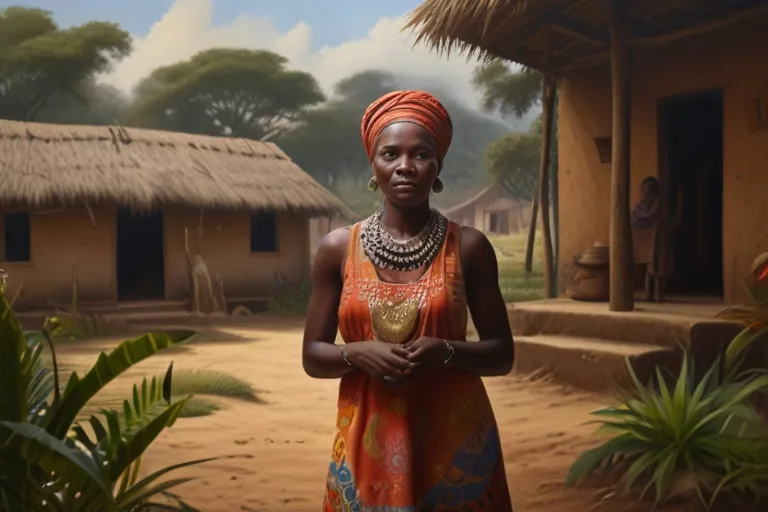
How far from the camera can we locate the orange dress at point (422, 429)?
1533mm

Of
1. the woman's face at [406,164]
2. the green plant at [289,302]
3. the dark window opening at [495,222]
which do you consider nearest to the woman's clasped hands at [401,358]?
the woman's face at [406,164]

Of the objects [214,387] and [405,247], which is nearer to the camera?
[405,247]

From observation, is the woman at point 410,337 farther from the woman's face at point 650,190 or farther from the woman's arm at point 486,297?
the woman's face at point 650,190

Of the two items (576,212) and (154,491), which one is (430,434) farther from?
(576,212)

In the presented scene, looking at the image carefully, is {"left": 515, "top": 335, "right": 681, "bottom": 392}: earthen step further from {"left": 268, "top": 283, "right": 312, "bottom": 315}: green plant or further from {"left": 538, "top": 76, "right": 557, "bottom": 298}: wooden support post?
{"left": 268, "top": 283, "right": 312, "bottom": 315}: green plant

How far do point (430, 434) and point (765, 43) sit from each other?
5738 mm

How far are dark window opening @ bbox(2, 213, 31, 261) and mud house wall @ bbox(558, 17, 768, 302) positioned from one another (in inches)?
305

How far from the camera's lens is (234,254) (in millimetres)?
12086

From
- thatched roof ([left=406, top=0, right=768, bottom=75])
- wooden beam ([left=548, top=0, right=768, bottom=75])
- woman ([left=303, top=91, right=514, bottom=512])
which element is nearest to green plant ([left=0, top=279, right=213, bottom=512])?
woman ([left=303, top=91, right=514, bottom=512])

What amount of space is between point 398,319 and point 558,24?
5669 mm

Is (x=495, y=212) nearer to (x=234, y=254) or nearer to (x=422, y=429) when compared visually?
(x=234, y=254)

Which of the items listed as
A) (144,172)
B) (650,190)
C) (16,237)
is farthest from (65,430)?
(16,237)

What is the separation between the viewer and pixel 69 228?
1080 cm

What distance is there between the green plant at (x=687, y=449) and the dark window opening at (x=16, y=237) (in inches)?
377
